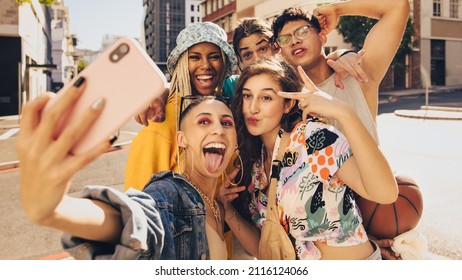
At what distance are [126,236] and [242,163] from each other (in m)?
0.91

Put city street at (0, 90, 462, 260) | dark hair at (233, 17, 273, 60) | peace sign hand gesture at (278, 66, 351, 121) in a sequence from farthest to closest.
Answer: city street at (0, 90, 462, 260)
dark hair at (233, 17, 273, 60)
peace sign hand gesture at (278, 66, 351, 121)

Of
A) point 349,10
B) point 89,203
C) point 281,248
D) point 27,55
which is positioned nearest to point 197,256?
point 281,248

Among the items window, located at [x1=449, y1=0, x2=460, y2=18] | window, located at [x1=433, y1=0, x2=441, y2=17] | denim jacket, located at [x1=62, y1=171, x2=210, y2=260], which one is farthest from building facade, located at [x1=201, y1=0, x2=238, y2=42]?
denim jacket, located at [x1=62, y1=171, x2=210, y2=260]

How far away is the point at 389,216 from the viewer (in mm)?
1883

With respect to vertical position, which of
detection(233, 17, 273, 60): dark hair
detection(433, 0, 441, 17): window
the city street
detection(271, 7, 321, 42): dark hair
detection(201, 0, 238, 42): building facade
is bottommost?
the city street

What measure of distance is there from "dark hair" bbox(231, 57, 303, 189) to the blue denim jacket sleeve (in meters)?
0.78

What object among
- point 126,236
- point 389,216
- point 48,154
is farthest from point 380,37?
point 48,154

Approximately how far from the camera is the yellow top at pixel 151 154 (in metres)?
1.88

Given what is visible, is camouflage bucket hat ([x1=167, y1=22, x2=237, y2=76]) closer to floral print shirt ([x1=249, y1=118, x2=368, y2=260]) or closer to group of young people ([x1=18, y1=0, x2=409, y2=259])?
group of young people ([x1=18, y1=0, x2=409, y2=259])

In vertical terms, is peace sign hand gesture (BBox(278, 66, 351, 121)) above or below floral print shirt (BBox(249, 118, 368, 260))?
above

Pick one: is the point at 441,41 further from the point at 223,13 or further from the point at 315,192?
the point at 315,192

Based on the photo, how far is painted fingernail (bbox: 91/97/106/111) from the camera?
0.85 metres

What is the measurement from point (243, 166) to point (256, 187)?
5.0 inches

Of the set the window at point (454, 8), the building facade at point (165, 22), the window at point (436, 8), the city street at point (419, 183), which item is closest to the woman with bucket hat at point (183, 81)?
the city street at point (419, 183)
